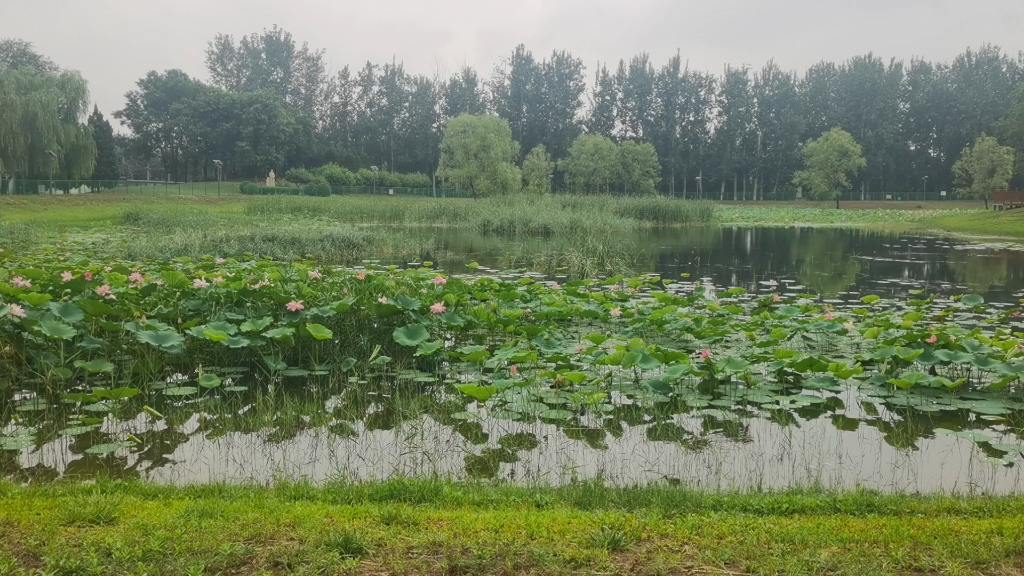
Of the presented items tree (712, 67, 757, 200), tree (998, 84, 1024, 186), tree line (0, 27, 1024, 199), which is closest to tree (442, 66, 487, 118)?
tree line (0, 27, 1024, 199)

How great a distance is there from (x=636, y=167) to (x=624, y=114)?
48.6 feet

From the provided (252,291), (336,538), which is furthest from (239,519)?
(252,291)

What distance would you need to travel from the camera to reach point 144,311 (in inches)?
240

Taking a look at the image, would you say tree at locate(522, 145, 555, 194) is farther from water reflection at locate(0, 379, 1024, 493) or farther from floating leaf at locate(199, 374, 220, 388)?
floating leaf at locate(199, 374, 220, 388)

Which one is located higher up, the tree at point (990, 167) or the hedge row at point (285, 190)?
the tree at point (990, 167)

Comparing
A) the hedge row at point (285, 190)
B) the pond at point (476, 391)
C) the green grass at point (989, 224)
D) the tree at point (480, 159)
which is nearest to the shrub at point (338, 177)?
the hedge row at point (285, 190)

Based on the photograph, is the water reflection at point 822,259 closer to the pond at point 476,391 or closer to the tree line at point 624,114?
the pond at point 476,391

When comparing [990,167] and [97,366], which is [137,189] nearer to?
[97,366]

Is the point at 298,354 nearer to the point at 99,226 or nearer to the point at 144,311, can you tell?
the point at 144,311

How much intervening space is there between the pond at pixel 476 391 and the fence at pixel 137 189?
30.8 m

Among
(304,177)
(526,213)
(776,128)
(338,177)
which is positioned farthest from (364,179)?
(776,128)

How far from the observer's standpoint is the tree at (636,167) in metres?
55.3

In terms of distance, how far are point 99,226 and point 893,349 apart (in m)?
21.6

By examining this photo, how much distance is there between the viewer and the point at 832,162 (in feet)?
170
